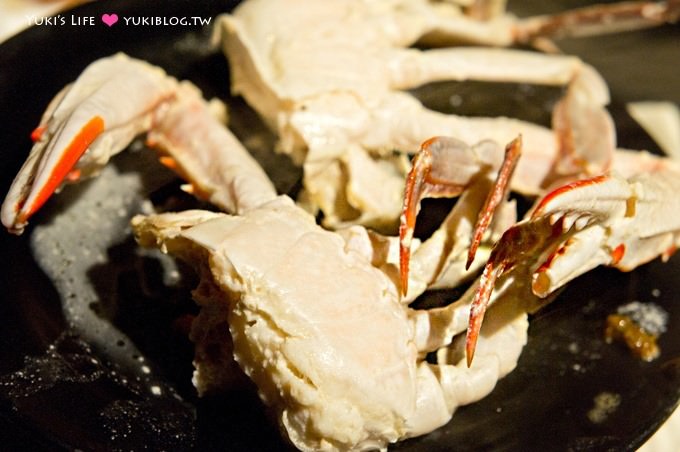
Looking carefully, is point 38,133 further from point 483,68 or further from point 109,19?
point 483,68

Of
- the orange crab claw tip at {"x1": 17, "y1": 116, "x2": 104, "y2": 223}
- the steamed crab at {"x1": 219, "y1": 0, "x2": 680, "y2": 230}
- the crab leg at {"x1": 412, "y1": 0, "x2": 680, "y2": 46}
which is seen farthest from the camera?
the crab leg at {"x1": 412, "y1": 0, "x2": 680, "y2": 46}

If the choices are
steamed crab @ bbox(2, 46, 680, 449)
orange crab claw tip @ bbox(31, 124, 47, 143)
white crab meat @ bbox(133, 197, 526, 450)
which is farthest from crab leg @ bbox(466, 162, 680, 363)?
orange crab claw tip @ bbox(31, 124, 47, 143)

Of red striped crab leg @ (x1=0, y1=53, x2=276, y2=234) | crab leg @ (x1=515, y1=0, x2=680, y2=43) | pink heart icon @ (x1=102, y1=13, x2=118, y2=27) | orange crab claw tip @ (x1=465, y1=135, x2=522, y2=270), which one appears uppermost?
pink heart icon @ (x1=102, y1=13, x2=118, y2=27)

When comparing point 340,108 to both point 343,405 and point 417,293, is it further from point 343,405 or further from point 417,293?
point 343,405

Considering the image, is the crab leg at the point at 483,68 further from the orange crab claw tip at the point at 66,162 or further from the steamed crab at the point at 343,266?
the orange crab claw tip at the point at 66,162

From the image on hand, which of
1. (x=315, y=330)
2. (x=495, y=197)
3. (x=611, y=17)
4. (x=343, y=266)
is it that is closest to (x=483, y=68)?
(x=611, y=17)

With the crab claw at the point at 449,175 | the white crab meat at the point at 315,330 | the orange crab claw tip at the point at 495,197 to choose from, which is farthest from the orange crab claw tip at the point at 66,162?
the orange crab claw tip at the point at 495,197

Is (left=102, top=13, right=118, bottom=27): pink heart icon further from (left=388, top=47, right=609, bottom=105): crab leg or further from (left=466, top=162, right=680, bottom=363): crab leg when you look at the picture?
(left=466, top=162, right=680, bottom=363): crab leg

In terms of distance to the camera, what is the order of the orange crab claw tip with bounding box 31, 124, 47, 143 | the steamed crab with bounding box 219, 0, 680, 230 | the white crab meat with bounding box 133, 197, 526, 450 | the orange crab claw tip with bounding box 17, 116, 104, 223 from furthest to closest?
the steamed crab with bounding box 219, 0, 680, 230 → the orange crab claw tip with bounding box 31, 124, 47, 143 → the orange crab claw tip with bounding box 17, 116, 104, 223 → the white crab meat with bounding box 133, 197, 526, 450
